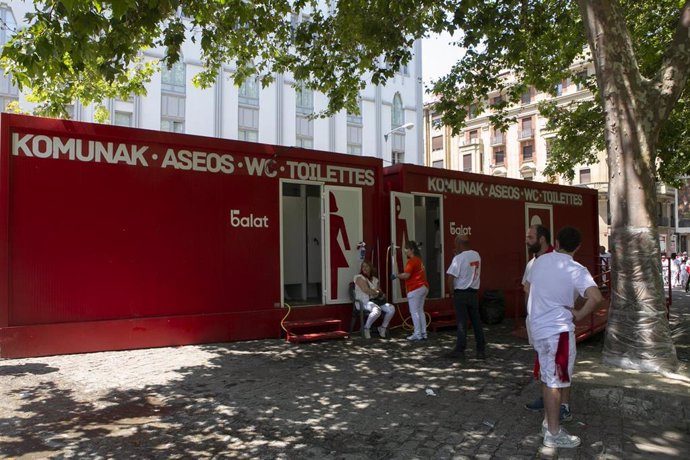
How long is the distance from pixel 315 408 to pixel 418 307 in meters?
4.06

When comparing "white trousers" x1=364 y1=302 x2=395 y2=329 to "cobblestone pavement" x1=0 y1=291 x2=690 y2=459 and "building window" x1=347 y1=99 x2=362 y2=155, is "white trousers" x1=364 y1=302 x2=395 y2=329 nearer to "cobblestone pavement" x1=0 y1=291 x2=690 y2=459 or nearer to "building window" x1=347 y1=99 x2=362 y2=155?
"cobblestone pavement" x1=0 y1=291 x2=690 y2=459

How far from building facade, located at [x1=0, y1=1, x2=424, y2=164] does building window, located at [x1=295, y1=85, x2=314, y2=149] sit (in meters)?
0.06

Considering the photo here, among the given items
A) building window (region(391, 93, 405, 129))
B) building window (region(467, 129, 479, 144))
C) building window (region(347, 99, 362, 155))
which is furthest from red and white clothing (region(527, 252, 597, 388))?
building window (region(467, 129, 479, 144))

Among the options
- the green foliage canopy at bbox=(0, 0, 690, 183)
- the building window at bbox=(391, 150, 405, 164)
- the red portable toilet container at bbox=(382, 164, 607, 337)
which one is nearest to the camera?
the green foliage canopy at bbox=(0, 0, 690, 183)

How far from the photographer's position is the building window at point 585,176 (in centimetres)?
A: 4712

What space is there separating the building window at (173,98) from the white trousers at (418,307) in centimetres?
2194

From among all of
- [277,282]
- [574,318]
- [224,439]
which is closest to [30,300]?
[277,282]

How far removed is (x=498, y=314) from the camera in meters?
11.1

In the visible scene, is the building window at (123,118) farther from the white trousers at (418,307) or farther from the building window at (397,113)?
the white trousers at (418,307)

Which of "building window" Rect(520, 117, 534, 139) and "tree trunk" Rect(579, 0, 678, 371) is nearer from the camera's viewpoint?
"tree trunk" Rect(579, 0, 678, 371)

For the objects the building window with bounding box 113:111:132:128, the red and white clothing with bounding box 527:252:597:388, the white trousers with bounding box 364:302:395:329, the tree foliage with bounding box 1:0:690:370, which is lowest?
the white trousers with bounding box 364:302:395:329

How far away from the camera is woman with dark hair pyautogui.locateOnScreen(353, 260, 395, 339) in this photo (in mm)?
9008

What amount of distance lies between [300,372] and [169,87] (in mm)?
24594

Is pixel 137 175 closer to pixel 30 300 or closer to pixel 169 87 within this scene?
pixel 30 300
